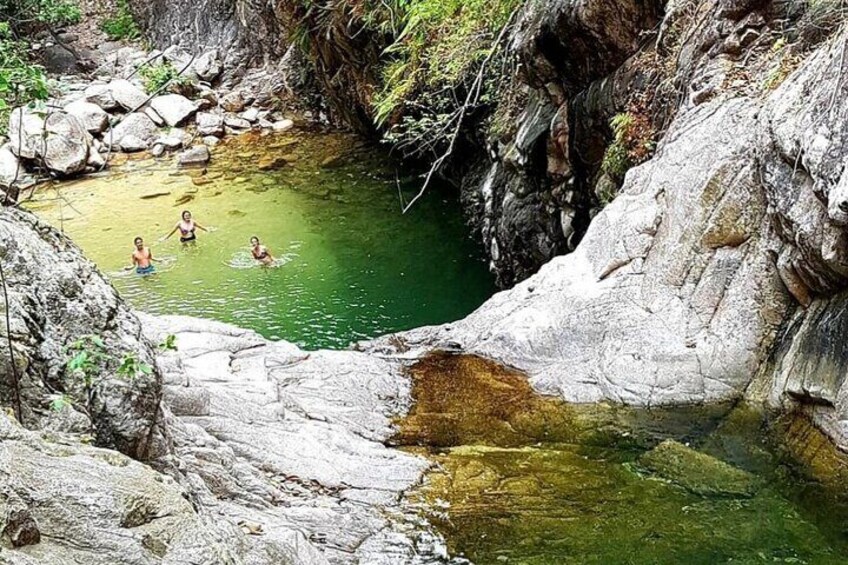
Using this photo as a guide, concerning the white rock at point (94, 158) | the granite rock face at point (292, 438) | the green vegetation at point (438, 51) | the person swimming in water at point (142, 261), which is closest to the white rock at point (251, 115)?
the white rock at point (94, 158)

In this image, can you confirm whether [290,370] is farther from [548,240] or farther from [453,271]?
[453,271]

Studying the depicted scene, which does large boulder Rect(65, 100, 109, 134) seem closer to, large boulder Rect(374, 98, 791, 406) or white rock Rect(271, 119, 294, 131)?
white rock Rect(271, 119, 294, 131)

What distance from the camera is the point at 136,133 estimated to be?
23.1m

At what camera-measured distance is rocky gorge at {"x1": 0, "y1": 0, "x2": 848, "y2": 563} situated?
3238mm

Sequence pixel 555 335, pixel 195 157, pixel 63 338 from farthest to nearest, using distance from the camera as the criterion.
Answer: pixel 195 157, pixel 555 335, pixel 63 338

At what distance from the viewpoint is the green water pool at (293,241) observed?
12797mm

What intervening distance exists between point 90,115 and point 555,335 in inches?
777

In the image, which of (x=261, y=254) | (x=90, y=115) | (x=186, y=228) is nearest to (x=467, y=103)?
(x=261, y=254)

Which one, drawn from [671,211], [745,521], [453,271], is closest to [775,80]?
[671,211]

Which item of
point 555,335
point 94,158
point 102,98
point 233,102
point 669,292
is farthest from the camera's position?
point 233,102

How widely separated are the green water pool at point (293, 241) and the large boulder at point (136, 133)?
1.19m

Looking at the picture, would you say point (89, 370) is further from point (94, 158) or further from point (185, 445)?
point (94, 158)

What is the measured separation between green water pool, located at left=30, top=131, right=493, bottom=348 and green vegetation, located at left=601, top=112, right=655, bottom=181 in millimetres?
4262

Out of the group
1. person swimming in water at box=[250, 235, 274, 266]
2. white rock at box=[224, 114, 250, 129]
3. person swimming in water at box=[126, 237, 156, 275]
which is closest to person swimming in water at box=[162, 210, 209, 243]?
person swimming in water at box=[126, 237, 156, 275]
